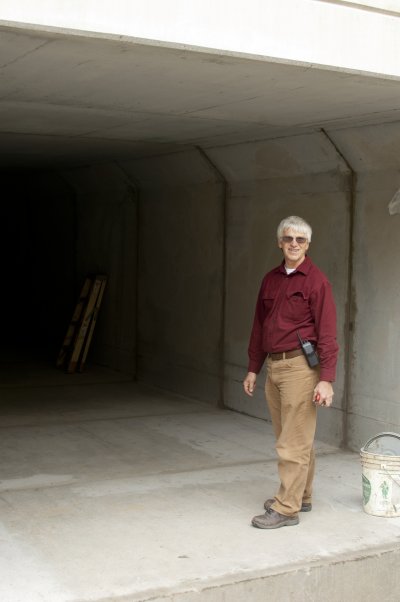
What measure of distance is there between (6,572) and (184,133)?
4.15 metres

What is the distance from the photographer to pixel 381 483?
511 cm

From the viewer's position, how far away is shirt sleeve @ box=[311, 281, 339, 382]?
15.6 feet

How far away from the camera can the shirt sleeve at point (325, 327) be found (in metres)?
4.76

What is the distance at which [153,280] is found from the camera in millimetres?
9875

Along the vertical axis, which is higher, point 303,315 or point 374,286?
point 374,286

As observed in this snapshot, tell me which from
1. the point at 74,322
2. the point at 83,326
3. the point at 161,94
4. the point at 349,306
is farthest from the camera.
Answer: the point at 74,322

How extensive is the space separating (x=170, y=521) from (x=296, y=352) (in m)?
1.21

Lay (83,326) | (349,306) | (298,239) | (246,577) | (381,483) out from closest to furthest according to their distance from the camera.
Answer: (246,577), (298,239), (381,483), (349,306), (83,326)

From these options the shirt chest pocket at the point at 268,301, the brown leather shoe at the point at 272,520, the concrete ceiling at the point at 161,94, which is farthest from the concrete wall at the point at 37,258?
the brown leather shoe at the point at 272,520

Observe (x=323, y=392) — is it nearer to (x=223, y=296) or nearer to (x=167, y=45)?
(x=167, y=45)

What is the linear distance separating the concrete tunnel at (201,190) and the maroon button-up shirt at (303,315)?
1.11 metres

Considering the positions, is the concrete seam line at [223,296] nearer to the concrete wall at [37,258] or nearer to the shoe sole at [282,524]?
the shoe sole at [282,524]

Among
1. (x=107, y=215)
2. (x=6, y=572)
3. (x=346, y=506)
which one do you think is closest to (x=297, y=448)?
(x=346, y=506)

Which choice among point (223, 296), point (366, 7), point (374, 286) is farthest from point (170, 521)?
point (223, 296)
